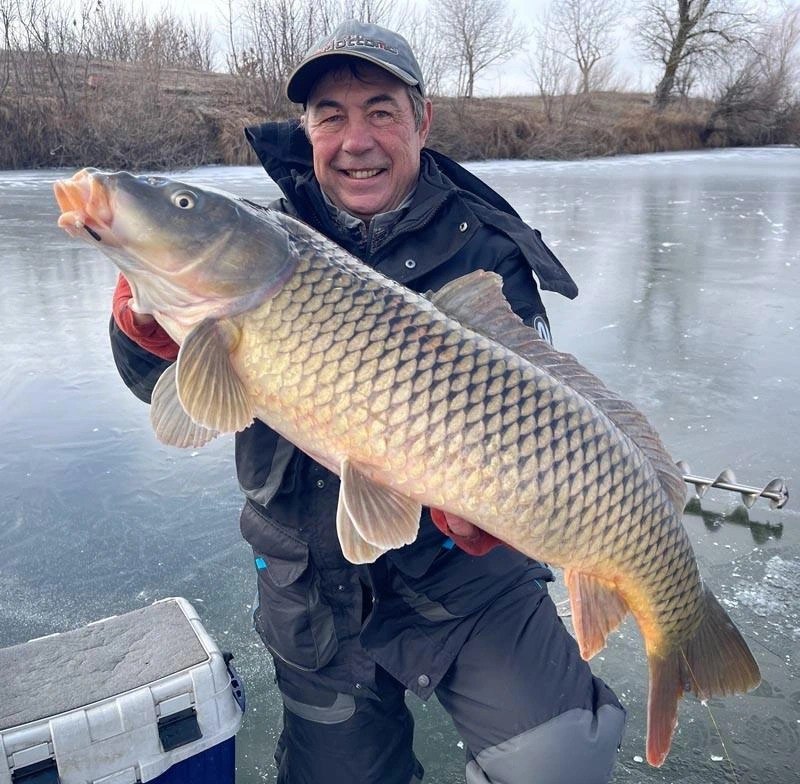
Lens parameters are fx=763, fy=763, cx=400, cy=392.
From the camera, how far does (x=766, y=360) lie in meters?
4.33

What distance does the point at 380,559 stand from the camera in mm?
1883

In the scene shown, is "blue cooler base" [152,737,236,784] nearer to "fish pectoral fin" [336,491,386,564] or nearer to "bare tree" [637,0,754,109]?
"fish pectoral fin" [336,491,386,564]

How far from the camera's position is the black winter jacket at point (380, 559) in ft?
6.07

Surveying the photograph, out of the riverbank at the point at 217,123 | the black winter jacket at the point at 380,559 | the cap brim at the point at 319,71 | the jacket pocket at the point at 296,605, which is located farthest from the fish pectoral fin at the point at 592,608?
the riverbank at the point at 217,123

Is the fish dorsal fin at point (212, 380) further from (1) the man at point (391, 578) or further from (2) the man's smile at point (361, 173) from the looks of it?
(2) the man's smile at point (361, 173)

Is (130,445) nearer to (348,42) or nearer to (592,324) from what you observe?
(348,42)

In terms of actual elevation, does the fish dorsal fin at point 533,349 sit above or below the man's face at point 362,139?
below

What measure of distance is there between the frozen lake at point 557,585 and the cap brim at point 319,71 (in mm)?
1493

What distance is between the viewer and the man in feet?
5.61

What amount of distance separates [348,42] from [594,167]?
1678 centimetres

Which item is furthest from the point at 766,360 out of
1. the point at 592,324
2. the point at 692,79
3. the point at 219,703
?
the point at 692,79

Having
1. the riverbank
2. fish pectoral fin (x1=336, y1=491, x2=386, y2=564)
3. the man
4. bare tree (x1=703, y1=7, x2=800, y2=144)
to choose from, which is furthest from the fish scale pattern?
bare tree (x1=703, y1=7, x2=800, y2=144)

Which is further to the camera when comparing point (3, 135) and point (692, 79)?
point (692, 79)

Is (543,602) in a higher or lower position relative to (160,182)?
lower
